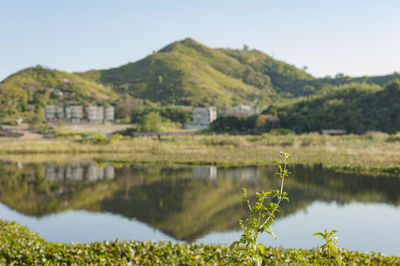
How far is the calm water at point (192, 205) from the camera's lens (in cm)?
982

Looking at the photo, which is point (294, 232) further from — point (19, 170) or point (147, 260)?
point (19, 170)

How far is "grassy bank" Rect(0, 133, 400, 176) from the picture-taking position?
2264cm

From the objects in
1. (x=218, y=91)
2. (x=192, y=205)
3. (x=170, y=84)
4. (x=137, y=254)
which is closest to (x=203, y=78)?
(x=218, y=91)

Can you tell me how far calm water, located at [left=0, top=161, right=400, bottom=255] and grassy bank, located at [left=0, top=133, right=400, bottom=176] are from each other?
308cm

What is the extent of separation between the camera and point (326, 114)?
51406 millimetres

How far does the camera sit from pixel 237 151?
2997cm

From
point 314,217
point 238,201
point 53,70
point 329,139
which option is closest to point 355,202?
point 314,217

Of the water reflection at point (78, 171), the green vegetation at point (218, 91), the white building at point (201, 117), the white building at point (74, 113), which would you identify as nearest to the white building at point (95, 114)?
the white building at point (74, 113)

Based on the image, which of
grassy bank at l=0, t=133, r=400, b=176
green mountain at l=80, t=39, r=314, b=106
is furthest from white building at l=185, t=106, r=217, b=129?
grassy bank at l=0, t=133, r=400, b=176

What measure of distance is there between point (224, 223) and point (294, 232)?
7.17 ft

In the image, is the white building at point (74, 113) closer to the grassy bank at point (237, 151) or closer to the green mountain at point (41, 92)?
the green mountain at point (41, 92)

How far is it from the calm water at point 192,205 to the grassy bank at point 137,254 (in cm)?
159

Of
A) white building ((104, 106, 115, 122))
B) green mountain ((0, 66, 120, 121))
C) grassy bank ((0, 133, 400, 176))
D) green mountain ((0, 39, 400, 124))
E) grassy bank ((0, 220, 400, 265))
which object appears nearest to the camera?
grassy bank ((0, 220, 400, 265))

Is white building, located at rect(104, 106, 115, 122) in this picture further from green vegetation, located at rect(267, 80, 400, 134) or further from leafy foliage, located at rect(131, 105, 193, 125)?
green vegetation, located at rect(267, 80, 400, 134)
